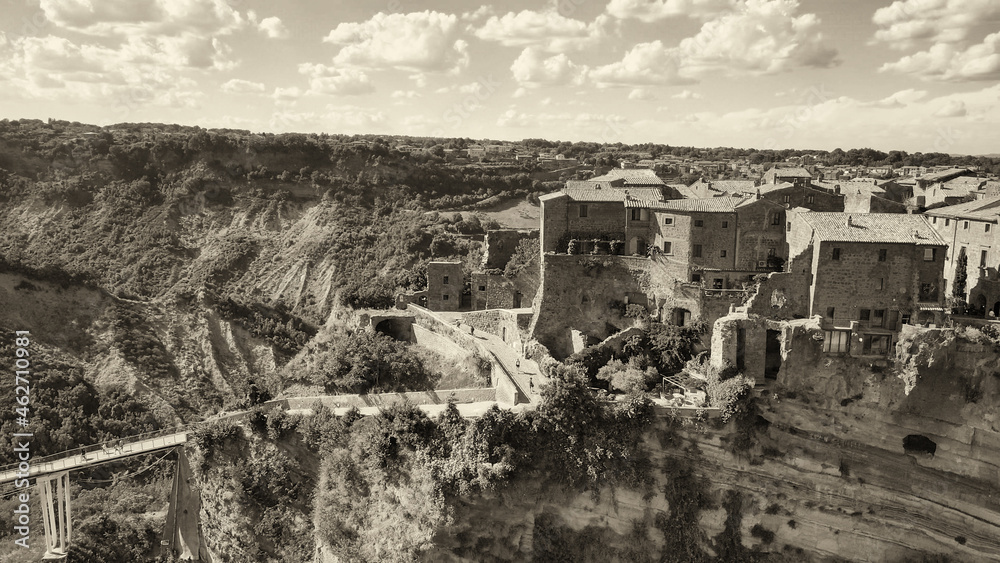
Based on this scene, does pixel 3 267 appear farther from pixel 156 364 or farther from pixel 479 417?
pixel 479 417

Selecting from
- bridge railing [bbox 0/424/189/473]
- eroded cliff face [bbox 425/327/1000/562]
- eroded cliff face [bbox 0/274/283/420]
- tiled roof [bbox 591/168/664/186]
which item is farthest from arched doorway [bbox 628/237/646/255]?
eroded cliff face [bbox 0/274/283/420]

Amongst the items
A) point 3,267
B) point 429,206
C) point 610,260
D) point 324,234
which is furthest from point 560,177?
point 3,267

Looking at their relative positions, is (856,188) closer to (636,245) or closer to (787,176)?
(787,176)

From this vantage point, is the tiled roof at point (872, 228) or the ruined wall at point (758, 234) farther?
the ruined wall at point (758, 234)

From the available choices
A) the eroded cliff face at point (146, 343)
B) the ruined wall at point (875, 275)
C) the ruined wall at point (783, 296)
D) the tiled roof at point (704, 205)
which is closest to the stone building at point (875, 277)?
the ruined wall at point (875, 275)

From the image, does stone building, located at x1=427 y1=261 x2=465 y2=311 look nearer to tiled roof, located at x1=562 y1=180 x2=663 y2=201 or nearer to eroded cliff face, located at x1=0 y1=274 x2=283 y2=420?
tiled roof, located at x1=562 y1=180 x2=663 y2=201

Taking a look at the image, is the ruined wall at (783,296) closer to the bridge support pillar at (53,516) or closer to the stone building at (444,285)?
the stone building at (444,285)

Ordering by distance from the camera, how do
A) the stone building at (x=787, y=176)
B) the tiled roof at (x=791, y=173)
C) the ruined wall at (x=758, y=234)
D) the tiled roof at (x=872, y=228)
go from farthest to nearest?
the tiled roof at (x=791, y=173) → the stone building at (x=787, y=176) → the ruined wall at (x=758, y=234) → the tiled roof at (x=872, y=228)

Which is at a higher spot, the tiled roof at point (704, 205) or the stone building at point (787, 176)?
the stone building at point (787, 176)
